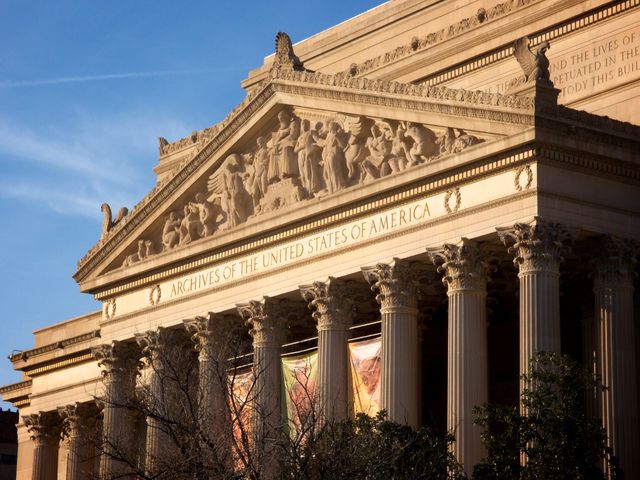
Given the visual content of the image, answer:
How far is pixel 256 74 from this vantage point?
284 feet

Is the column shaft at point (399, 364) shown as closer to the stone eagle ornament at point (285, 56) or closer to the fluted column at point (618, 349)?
the fluted column at point (618, 349)

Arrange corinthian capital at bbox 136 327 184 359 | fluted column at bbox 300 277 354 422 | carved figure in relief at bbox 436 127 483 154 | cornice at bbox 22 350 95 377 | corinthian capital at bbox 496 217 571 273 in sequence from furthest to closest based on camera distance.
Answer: cornice at bbox 22 350 95 377
corinthian capital at bbox 136 327 184 359
fluted column at bbox 300 277 354 422
carved figure in relief at bbox 436 127 483 154
corinthian capital at bbox 496 217 571 273

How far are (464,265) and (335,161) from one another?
7456 mm

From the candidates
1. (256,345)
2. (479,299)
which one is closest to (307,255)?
(256,345)

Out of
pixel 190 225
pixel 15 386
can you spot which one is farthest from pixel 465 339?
pixel 15 386

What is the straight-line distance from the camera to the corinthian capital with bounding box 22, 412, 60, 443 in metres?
81.9

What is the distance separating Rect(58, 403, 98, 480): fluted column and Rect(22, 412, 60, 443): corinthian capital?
133 centimetres

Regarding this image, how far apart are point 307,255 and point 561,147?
11.8m

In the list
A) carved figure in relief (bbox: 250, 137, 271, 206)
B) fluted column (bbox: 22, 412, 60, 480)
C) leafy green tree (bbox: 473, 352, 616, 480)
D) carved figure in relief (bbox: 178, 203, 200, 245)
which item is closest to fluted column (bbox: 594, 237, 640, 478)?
leafy green tree (bbox: 473, 352, 616, 480)

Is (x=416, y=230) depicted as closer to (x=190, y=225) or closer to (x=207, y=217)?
(x=207, y=217)

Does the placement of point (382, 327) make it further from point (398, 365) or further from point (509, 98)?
point (509, 98)

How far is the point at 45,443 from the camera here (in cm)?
8225

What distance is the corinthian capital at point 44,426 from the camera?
269 ft

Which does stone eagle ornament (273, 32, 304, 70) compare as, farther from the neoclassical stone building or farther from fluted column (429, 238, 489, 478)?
fluted column (429, 238, 489, 478)
